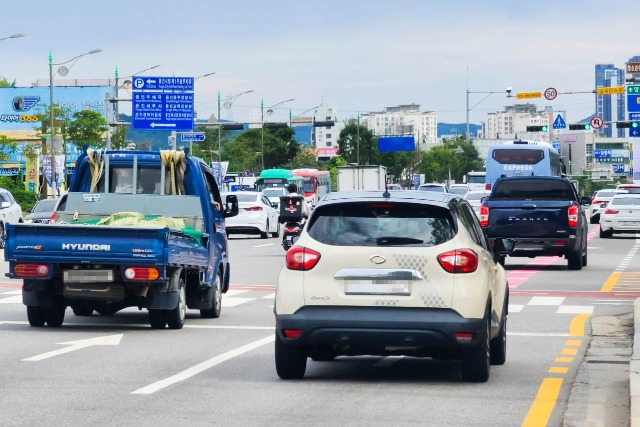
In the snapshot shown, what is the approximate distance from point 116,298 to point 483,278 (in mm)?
6230

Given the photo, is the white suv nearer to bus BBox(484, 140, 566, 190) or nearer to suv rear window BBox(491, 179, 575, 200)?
suv rear window BBox(491, 179, 575, 200)

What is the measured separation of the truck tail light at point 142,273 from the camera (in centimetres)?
1681

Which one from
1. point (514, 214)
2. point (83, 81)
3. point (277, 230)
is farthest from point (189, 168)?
point (83, 81)

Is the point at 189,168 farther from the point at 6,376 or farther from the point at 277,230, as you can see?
the point at 277,230

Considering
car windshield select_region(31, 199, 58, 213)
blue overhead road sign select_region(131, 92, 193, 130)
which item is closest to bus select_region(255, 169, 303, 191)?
blue overhead road sign select_region(131, 92, 193, 130)

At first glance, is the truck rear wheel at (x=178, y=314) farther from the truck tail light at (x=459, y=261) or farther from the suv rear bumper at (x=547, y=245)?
the suv rear bumper at (x=547, y=245)

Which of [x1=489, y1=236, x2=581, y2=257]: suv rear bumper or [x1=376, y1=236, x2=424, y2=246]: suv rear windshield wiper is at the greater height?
[x1=376, y1=236, x2=424, y2=246]: suv rear windshield wiper

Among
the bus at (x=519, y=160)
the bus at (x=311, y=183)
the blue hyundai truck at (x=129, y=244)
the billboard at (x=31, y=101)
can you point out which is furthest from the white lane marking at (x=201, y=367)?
the billboard at (x=31, y=101)

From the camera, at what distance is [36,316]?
17891 mm

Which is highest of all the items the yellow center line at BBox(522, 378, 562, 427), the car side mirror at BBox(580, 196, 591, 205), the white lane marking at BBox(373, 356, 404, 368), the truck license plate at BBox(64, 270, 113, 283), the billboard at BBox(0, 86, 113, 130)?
the billboard at BBox(0, 86, 113, 130)

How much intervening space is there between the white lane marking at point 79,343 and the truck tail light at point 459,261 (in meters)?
4.23

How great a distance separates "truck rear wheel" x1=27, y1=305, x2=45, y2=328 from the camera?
17.8 metres

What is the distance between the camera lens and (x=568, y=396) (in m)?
11.7

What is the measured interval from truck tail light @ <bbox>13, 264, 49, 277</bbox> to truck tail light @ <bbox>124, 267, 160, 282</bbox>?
939mm
